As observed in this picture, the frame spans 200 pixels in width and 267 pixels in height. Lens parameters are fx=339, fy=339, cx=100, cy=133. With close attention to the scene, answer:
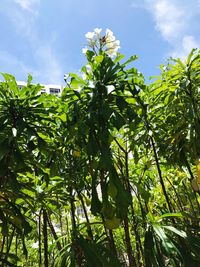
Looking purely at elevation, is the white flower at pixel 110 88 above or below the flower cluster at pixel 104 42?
below

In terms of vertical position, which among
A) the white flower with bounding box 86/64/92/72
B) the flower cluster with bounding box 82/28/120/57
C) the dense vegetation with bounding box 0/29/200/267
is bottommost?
the dense vegetation with bounding box 0/29/200/267

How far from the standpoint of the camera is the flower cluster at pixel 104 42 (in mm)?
2371

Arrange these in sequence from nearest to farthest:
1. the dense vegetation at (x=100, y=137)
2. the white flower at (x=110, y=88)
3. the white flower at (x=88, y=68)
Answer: the dense vegetation at (x=100, y=137) < the white flower at (x=110, y=88) < the white flower at (x=88, y=68)

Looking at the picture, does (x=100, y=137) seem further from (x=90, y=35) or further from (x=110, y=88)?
(x=90, y=35)

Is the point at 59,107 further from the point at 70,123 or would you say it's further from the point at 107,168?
the point at 107,168

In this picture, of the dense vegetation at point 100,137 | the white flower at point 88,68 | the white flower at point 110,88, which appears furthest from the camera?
the white flower at point 88,68

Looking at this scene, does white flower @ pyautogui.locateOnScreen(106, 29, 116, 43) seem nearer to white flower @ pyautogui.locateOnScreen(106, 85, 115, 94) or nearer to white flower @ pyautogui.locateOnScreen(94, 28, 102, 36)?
white flower @ pyautogui.locateOnScreen(94, 28, 102, 36)

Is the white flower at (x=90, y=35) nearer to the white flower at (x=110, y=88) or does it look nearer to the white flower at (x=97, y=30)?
the white flower at (x=97, y=30)

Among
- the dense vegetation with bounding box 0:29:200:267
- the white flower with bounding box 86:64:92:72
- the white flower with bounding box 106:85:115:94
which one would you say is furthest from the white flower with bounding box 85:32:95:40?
the white flower with bounding box 106:85:115:94

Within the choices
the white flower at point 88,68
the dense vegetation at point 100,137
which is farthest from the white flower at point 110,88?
the white flower at point 88,68

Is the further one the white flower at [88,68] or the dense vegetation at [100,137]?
the white flower at [88,68]

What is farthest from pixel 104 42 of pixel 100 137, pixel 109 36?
pixel 100 137

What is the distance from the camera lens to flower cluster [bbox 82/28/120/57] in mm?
2371

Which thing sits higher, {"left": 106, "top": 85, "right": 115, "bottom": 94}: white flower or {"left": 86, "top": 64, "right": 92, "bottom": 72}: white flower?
{"left": 86, "top": 64, "right": 92, "bottom": 72}: white flower
